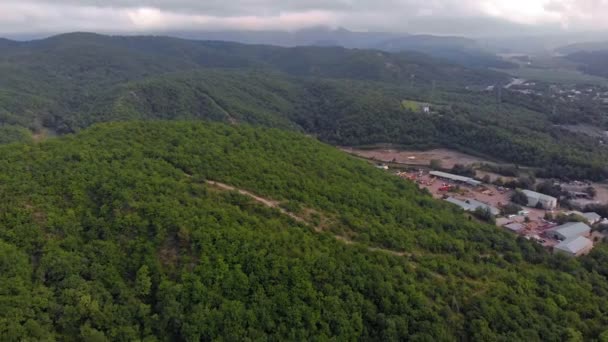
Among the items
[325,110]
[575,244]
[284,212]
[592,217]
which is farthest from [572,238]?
[325,110]

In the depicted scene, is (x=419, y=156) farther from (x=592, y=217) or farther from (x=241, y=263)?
(x=241, y=263)

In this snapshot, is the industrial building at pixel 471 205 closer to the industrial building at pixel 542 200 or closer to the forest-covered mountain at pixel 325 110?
the industrial building at pixel 542 200

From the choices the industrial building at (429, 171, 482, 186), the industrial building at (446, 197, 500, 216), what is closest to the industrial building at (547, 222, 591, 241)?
the industrial building at (446, 197, 500, 216)

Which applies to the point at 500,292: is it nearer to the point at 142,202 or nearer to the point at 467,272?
the point at 467,272

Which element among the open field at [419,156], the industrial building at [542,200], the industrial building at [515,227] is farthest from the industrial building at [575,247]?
the open field at [419,156]

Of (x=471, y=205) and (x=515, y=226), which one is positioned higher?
(x=471, y=205)

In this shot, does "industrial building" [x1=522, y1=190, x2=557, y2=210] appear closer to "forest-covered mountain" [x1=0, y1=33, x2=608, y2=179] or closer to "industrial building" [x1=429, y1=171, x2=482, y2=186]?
"industrial building" [x1=429, y1=171, x2=482, y2=186]
